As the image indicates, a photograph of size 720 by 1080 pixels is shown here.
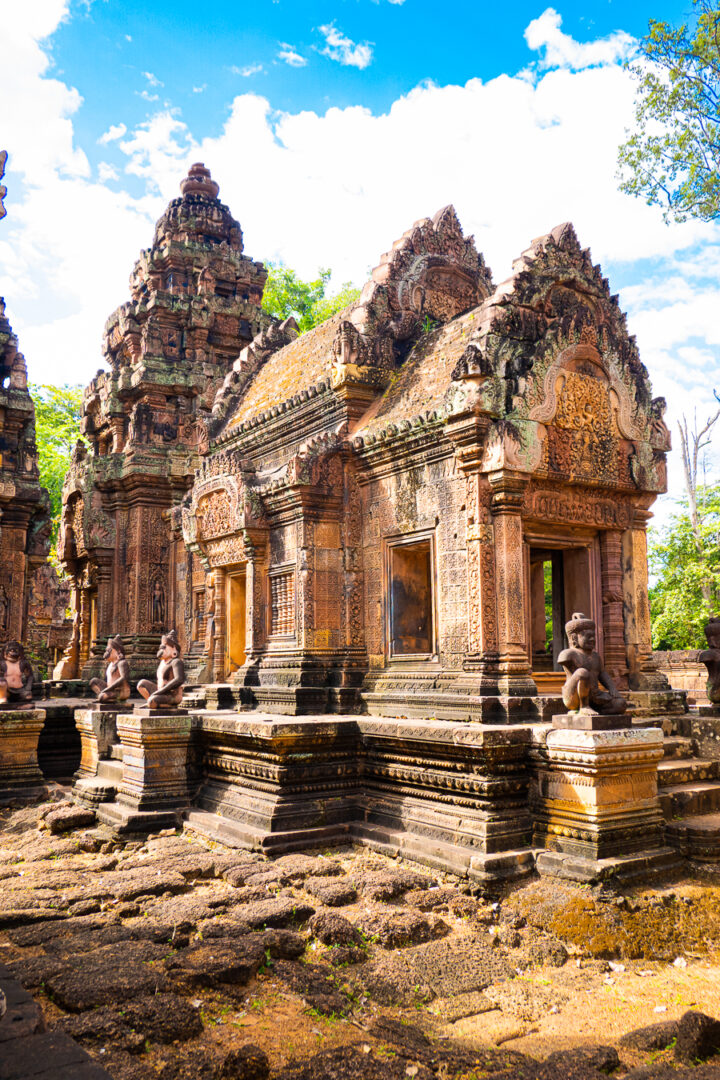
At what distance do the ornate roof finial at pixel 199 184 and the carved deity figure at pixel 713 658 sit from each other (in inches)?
540

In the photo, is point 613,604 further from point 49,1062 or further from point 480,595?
point 49,1062

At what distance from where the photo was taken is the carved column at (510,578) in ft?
24.4

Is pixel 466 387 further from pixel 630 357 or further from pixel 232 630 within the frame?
pixel 232 630

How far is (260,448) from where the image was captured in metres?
11.8

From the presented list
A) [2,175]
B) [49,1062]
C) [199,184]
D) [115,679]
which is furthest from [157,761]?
[199,184]

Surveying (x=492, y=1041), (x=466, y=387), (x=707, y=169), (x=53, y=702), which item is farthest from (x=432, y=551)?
(x=707, y=169)

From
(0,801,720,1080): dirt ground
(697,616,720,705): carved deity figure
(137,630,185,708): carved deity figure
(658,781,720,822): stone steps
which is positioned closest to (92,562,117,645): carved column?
(137,630,185,708): carved deity figure

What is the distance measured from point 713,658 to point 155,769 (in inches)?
239

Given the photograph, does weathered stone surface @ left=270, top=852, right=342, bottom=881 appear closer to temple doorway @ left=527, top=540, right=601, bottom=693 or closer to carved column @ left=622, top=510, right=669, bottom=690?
temple doorway @ left=527, top=540, right=601, bottom=693

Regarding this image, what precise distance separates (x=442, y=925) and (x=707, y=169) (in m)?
13.1

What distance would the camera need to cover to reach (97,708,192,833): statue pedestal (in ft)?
28.3

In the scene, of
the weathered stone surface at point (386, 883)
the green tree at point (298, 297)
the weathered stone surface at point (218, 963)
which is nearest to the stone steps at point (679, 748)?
the weathered stone surface at point (386, 883)

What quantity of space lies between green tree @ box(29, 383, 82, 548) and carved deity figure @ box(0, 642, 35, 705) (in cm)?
1829

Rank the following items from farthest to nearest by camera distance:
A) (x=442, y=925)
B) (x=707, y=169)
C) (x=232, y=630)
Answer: (x=707, y=169)
(x=232, y=630)
(x=442, y=925)
